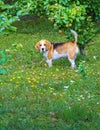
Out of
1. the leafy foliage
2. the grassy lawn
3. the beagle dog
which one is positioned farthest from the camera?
the beagle dog

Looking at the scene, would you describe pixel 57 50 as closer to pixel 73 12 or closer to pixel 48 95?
pixel 73 12

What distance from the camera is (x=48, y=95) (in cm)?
946

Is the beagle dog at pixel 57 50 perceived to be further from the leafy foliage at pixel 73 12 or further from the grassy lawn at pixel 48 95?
the leafy foliage at pixel 73 12

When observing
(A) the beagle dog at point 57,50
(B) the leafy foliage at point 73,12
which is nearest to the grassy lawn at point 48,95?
(A) the beagle dog at point 57,50

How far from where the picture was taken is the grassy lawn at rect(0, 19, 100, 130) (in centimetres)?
742

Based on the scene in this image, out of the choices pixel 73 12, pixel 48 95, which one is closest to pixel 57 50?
pixel 73 12

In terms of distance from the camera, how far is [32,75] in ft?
38.9

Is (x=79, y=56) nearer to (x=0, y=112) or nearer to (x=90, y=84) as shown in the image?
(x=90, y=84)

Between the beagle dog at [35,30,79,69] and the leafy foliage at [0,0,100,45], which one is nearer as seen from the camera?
the leafy foliage at [0,0,100,45]

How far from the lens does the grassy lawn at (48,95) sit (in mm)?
7418

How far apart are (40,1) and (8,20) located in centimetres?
1075

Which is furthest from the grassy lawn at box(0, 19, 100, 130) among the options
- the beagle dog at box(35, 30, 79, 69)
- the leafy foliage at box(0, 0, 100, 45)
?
the leafy foliage at box(0, 0, 100, 45)

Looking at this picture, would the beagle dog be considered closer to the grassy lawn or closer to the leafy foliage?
the grassy lawn

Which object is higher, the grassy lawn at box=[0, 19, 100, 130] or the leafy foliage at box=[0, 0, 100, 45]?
the grassy lawn at box=[0, 19, 100, 130]
